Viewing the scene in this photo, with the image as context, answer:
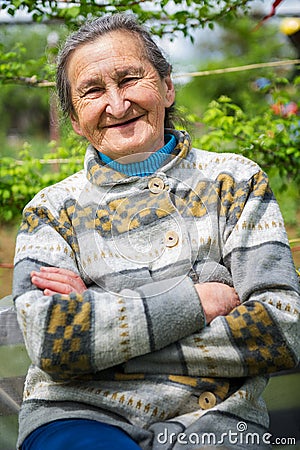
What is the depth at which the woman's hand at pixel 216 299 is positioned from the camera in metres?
1.35

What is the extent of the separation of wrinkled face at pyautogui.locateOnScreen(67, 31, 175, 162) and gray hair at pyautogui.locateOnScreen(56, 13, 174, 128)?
0.02 meters

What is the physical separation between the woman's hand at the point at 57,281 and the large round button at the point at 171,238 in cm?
21

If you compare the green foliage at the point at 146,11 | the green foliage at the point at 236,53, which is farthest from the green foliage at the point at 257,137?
the green foliage at the point at 236,53

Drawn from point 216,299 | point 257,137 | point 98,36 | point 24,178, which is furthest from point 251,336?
point 24,178

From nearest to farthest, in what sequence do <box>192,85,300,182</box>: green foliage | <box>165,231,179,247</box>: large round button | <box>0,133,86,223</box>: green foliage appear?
<box>165,231,179,247</box>: large round button
<box>192,85,300,182</box>: green foliage
<box>0,133,86,223</box>: green foliage

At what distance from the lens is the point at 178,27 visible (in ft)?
10.9

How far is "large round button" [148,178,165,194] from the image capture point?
1486mm

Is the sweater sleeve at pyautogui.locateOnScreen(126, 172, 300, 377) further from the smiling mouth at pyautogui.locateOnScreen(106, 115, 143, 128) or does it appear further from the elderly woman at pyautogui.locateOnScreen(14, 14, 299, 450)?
the smiling mouth at pyautogui.locateOnScreen(106, 115, 143, 128)

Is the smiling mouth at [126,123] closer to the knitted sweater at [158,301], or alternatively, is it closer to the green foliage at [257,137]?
the knitted sweater at [158,301]

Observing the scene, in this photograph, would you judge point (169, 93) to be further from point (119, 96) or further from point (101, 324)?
point (101, 324)

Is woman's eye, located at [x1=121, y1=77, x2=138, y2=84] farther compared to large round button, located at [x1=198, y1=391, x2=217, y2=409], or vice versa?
woman's eye, located at [x1=121, y1=77, x2=138, y2=84]

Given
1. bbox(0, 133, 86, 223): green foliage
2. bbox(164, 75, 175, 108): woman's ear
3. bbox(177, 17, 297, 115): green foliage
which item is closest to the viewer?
bbox(164, 75, 175, 108): woman's ear

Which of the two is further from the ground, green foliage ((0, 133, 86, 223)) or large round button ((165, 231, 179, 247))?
large round button ((165, 231, 179, 247))

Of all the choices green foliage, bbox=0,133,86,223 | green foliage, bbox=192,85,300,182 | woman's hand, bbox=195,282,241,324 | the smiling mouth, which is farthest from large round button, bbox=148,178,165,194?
green foliage, bbox=0,133,86,223
